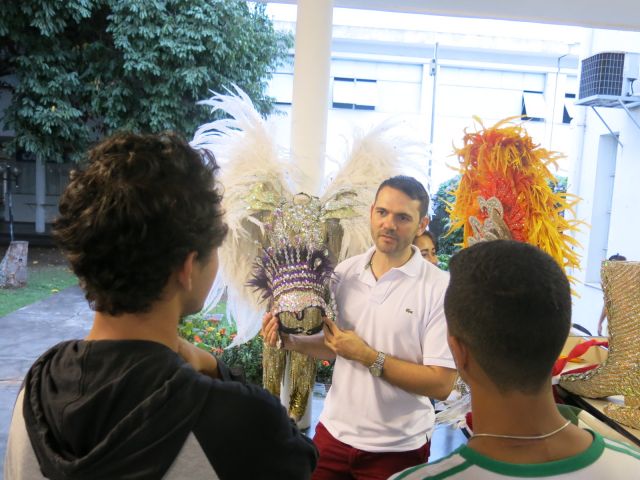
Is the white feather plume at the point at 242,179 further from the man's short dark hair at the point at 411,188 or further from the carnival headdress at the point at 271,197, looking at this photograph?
the man's short dark hair at the point at 411,188

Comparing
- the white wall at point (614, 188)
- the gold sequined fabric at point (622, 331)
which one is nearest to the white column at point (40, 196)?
the white wall at point (614, 188)

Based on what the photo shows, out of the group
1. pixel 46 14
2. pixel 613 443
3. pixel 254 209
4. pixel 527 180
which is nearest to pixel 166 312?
pixel 613 443

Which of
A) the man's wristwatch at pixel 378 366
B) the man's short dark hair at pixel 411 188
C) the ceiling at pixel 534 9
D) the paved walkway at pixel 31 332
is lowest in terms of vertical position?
the paved walkway at pixel 31 332

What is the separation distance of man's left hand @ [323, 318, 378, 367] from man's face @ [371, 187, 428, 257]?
331 millimetres

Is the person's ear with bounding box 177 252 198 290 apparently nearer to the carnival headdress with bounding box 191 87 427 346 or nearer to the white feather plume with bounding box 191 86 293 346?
the carnival headdress with bounding box 191 87 427 346

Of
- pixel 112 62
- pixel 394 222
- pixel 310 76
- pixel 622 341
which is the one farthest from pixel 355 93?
pixel 622 341

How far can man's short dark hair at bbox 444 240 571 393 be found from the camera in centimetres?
84

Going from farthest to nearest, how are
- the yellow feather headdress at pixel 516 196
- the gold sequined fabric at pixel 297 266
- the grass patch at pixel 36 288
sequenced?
the grass patch at pixel 36 288
the yellow feather headdress at pixel 516 196
the gold sequined fabric at pixel 297 266

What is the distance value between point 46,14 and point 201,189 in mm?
8591

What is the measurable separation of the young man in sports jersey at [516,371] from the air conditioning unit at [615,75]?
25.2ft

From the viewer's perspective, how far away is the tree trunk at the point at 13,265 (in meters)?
7.46

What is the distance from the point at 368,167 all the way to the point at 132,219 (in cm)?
162

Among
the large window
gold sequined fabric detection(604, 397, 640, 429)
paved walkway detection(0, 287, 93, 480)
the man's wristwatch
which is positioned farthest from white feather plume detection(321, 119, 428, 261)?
the large window

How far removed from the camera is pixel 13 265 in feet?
24.6
